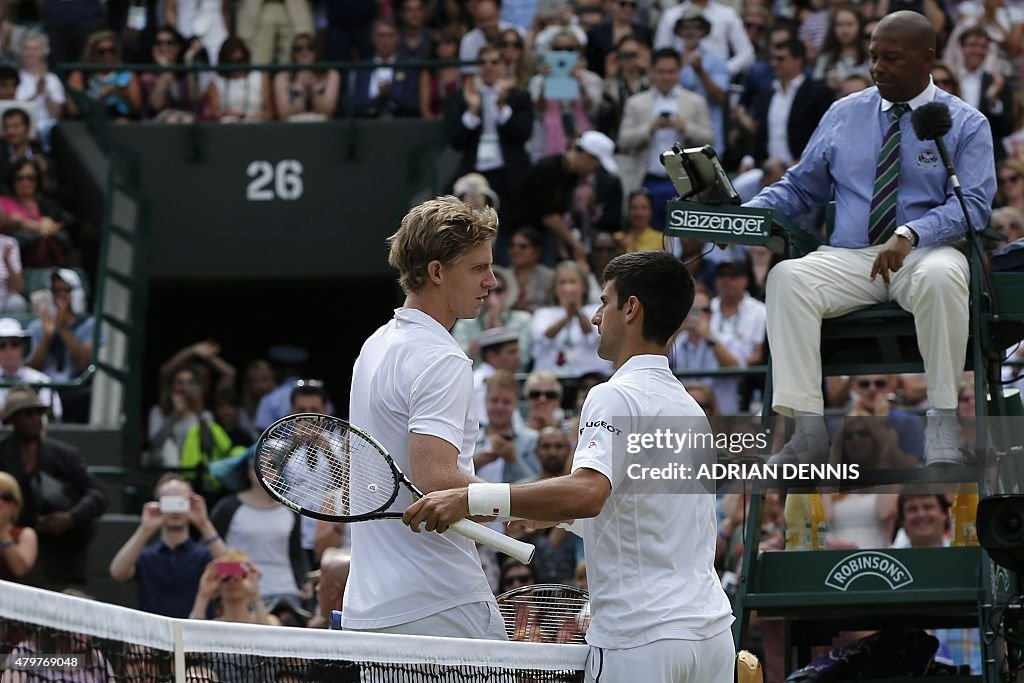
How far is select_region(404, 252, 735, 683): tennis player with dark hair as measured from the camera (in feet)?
15.5

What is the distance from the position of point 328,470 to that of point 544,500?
0.62m

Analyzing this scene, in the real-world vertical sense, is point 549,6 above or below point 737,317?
above

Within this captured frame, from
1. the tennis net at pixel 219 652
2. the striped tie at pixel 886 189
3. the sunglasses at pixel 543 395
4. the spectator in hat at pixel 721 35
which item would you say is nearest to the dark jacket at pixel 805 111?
the spectator in hat at pixel 721 35

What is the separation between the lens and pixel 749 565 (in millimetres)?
6672

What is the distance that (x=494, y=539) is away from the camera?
15.3 feet

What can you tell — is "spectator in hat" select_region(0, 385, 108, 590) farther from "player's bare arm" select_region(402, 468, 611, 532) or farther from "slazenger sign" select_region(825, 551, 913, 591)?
"player's bare arm" select_region(402, 468, 611, 532)

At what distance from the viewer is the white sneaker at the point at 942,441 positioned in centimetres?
654

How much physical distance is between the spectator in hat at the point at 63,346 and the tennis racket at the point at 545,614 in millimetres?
9006

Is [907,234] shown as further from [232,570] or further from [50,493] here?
[50,493]

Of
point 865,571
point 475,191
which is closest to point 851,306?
point 865,571

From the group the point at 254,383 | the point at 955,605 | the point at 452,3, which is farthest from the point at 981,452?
the point at 452,3

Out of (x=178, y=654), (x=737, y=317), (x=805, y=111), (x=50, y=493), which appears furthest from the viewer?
(x=805, y=111)

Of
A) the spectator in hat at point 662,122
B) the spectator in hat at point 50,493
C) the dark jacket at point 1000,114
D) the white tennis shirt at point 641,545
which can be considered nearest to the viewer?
the white tennis shirt at point 641,545

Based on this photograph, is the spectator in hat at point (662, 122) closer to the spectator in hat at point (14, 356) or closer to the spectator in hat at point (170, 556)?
the spectator in hat at point (14, 356)
